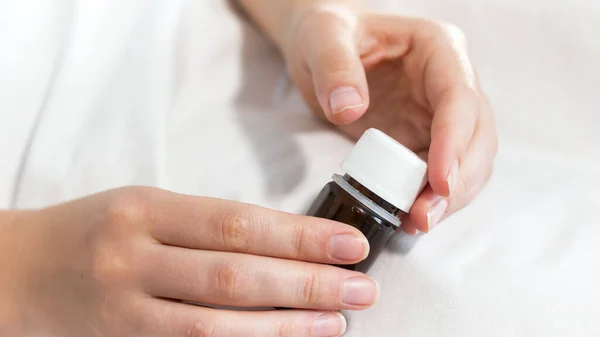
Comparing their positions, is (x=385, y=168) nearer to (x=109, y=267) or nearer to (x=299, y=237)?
(x=299, y=237)

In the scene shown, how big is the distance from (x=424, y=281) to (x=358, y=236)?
94mm

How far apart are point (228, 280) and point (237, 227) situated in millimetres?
38

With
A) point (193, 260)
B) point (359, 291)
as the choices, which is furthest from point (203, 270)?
point (359, 291)

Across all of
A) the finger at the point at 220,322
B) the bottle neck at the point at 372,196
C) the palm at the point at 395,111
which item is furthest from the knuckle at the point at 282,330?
the palm at the point at 395,111

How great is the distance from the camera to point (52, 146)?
21.7 inches

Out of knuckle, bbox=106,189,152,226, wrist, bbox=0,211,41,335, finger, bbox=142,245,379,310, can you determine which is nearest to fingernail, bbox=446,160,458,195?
finger, bbox=142,245,379,310

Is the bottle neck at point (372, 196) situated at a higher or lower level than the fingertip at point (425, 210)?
higher

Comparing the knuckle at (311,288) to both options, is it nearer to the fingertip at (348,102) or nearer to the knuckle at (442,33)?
the fingertip at (348,102)

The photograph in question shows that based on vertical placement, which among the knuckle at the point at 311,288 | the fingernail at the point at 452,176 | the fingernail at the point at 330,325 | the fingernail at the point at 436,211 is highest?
the fingernail at the point at 452,176

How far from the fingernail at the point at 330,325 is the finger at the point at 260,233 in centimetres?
4

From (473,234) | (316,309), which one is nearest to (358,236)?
(316,309)

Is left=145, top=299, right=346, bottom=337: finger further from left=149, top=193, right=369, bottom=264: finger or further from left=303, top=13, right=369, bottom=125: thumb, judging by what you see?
left=303, top=13, right=369, bottom=125: thumb

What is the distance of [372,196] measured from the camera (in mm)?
425

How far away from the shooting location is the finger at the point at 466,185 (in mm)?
464
